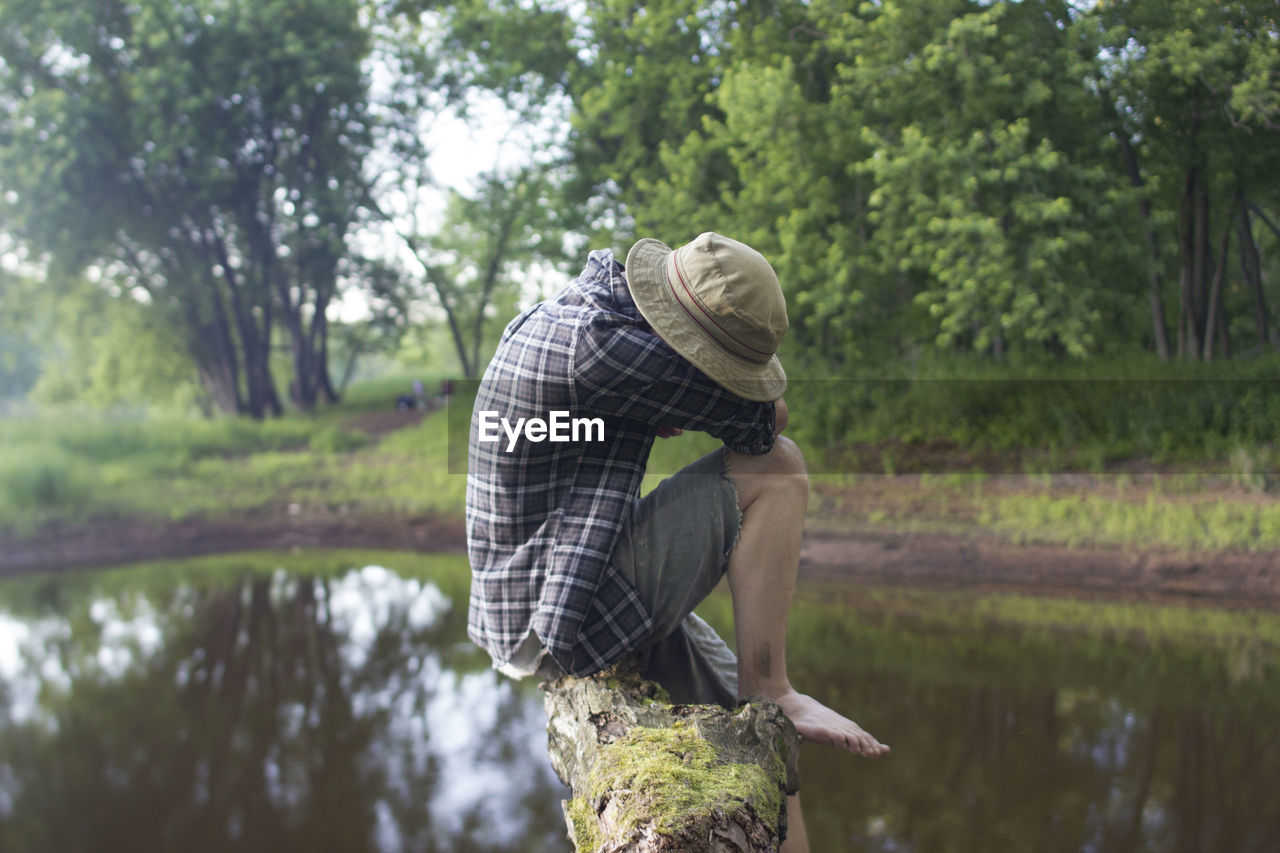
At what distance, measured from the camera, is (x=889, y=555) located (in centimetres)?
458

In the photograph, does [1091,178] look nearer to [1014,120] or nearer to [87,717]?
[1014,120]

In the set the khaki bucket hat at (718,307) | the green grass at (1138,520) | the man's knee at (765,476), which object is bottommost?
the green grass at (1138,520)

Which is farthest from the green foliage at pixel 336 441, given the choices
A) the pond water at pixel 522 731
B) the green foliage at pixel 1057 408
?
the green foliage at pixel 1057 408

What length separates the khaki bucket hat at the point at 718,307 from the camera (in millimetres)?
1347

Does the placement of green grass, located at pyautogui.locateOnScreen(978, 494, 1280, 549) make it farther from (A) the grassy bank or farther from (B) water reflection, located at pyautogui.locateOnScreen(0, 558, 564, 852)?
(B) water reflection, located at pyautogui.locateOnScreen(0, 558, 564, 852)

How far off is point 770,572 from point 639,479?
25 centimetres

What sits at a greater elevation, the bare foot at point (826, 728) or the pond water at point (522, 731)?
the bare foot at point (826, 728)

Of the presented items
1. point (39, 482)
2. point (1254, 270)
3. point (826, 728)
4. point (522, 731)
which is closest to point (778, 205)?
point (1254, 270)

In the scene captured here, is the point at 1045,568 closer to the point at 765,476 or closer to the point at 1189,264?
the point at 1189,264

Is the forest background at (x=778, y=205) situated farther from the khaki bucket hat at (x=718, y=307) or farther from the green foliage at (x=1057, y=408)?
the khaki bucket hat at (x=718, y=307)

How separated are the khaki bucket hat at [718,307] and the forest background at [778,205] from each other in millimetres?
3549

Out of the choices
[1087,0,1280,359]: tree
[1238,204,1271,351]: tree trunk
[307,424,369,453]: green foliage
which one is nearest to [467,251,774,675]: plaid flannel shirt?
[1087,0,1280,359]: tree

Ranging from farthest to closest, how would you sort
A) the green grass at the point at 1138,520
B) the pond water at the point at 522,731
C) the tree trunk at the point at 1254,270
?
the tree trunk at the point at 1254,270 < the green grass at the point at 1138,520 < the pond water at the point at 522,731

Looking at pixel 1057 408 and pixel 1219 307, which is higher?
pixel 1219 307
